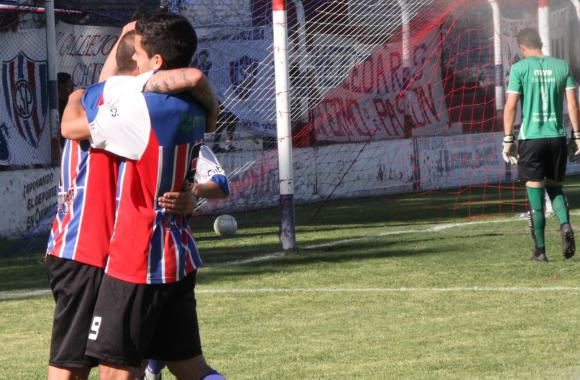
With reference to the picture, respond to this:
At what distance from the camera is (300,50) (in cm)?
1773

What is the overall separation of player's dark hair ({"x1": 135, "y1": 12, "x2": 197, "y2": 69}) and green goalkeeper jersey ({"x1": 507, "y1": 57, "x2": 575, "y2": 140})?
7.65 metres

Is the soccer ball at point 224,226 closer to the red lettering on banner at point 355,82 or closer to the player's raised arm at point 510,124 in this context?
the player's raised arm at point 510,124

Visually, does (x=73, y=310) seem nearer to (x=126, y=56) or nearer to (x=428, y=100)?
(x=126, y=56)

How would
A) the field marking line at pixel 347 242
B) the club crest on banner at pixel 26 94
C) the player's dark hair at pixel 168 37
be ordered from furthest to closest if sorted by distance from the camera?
the club crest on banner at pixel 26 94
the field marking line at pixel 347 242
the player's dark hair at pixel 168 37

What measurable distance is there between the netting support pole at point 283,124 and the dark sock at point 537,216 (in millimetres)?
2598

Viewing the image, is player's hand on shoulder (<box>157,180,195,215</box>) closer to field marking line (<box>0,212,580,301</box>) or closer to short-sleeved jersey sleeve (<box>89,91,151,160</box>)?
short-sleeved jersey sleeve (<box>89,91,151,160</box>)

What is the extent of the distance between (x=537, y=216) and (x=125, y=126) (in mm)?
7761

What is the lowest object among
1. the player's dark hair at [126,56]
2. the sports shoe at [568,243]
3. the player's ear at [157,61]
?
the sports shoe at [568,243]

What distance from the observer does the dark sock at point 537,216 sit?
39.8 ft

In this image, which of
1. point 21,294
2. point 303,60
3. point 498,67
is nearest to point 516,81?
point 21,294

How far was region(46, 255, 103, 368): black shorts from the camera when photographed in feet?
17.0

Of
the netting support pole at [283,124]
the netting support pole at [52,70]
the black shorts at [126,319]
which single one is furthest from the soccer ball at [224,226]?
the black shorts at [126,319]

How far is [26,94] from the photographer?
18391 millimetres

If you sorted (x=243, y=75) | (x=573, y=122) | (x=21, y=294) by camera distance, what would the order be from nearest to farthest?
(x=21, y=294)
(x=573, y=122)
(x=243, y=75)
